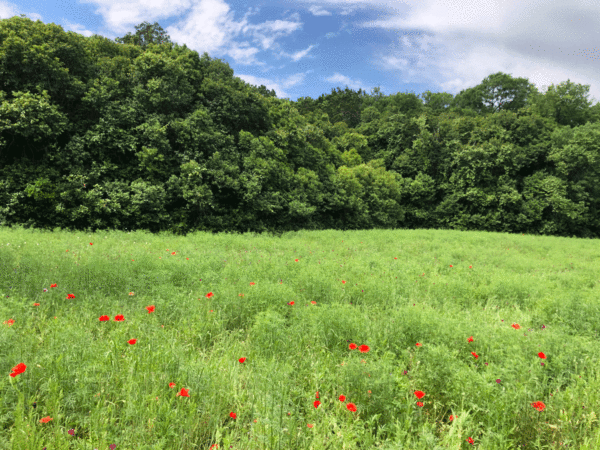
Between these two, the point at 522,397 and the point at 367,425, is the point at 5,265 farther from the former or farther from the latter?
the point at 522,397

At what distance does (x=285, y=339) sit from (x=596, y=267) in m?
11.6

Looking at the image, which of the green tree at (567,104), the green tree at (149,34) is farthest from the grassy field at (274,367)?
the green tree at (567,104)

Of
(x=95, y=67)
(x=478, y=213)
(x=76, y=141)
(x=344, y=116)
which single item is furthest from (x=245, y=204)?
(x=344, y=116)

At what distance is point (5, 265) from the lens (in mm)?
5543

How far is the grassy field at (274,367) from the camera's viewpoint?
2.18 m

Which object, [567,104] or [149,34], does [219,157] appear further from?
[567,104]

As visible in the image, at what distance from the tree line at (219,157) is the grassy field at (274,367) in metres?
10.0

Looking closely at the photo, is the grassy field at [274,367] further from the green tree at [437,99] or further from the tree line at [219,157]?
the green tree at [437,99]

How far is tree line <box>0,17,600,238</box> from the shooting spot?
1323 cm

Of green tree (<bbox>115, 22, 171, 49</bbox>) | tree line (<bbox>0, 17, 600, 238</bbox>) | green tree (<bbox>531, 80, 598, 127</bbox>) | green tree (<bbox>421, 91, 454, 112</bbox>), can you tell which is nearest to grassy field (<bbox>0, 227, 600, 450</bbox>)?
tree line (<bbox>0, 17, 600, 238</bbox>)

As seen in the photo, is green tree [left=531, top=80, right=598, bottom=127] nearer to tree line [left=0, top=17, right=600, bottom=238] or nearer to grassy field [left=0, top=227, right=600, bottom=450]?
tree line [left=0, top=17, right=600, bottom=238]

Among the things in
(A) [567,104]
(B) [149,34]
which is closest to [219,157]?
(B) [149,34]

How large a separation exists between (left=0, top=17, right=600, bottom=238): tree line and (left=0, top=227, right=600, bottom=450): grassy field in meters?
10.0

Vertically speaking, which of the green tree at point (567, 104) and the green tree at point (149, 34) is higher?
the green tree at point (567, 104)
